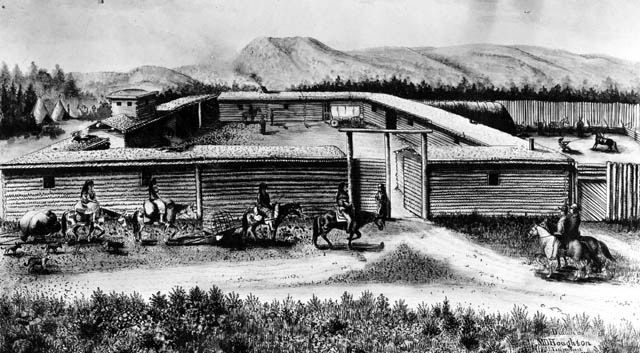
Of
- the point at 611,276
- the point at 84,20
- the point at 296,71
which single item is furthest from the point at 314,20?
the point at 611,276

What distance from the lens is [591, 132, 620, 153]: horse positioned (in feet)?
27.4

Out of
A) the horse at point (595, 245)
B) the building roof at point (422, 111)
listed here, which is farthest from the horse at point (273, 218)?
the horse at point (595, 245)

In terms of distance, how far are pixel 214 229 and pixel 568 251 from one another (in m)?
4.19

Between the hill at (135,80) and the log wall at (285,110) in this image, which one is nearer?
the hill at (135,80)

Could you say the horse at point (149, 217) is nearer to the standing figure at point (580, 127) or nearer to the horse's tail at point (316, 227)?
the horse's tail at point (316, 227)

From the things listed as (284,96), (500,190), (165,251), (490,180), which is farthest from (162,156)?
(500,190)

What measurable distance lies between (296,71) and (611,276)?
4564mm

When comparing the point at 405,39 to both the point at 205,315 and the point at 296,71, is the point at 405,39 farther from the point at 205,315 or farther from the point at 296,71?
the point at 205,315

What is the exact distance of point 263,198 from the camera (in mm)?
7887

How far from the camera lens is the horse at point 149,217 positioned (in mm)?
7832

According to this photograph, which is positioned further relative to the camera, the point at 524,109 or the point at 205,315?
the point at 524,109

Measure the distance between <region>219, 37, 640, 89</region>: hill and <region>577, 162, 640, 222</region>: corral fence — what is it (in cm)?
112

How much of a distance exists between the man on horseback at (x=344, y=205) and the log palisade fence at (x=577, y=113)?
7.68 ft

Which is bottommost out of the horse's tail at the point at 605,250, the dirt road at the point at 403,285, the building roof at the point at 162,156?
the dirt road at the point at 403,285
